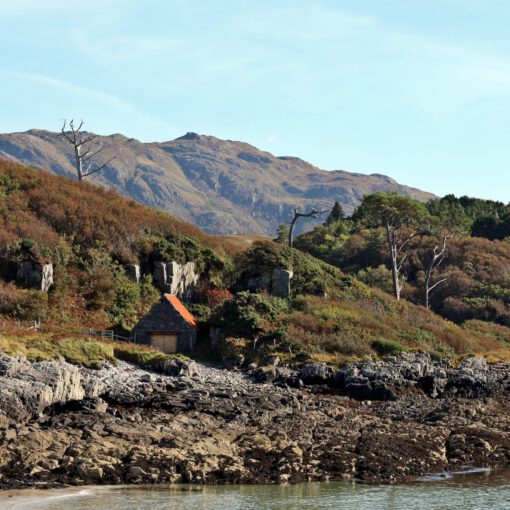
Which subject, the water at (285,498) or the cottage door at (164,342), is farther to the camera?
the cottage door at (164,342)

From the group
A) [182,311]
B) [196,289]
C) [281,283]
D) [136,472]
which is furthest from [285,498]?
[196,289]

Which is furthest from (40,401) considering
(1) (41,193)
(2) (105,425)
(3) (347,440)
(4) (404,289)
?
(4) (404,289)

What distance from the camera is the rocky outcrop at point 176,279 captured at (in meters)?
56.9

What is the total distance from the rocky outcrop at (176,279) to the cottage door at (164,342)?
6.87 meters

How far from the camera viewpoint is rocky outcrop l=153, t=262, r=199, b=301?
56875mm

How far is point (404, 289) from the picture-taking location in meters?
81.0

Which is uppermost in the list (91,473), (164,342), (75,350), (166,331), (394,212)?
(394,212)

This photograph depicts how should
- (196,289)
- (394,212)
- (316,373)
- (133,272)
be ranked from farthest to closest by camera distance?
(394,212)
(196,289)
(133,272)
(316,373)

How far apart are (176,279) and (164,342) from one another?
8.27 meters

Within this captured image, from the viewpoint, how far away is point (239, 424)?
34.6 meters

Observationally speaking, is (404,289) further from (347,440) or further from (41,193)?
(347,440)

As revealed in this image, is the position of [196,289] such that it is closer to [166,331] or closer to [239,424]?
[166,331]

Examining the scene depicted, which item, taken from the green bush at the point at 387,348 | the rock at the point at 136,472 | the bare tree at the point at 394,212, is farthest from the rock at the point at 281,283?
the rock at the point at 136,472

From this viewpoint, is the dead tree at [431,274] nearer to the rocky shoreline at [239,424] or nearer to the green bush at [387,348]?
the green bush at [387,348]
